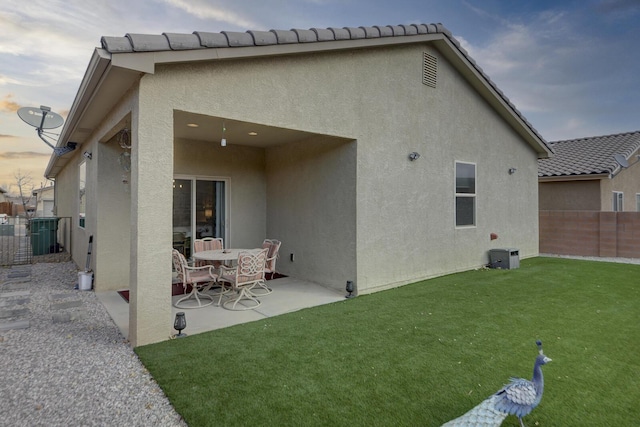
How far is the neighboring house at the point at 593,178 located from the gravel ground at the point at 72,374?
16.3 meters

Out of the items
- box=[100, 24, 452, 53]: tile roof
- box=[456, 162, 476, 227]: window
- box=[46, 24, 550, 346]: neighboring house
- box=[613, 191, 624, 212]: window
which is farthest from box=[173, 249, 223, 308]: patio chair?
box=[613, 191, 624, 212]: window

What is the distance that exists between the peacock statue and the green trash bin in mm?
16021

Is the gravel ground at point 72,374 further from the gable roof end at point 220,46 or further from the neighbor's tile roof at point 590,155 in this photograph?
the neighbor's tile roof at point 590,155

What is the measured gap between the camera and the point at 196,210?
353 inches

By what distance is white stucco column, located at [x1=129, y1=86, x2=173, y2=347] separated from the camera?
14.8 ft

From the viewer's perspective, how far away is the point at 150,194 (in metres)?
4.59

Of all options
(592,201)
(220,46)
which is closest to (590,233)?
(592,201)

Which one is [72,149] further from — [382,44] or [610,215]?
[610,215]

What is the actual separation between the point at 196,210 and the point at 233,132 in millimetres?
2755

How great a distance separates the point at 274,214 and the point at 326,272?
2501 millimetres

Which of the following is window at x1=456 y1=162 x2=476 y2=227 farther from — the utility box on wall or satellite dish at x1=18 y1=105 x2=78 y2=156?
satellite dish at x1=18 y1=105 x2=78 y2=156

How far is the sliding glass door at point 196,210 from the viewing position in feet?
28.8

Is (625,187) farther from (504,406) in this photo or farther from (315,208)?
(504,406)

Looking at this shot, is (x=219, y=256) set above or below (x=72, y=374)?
above
